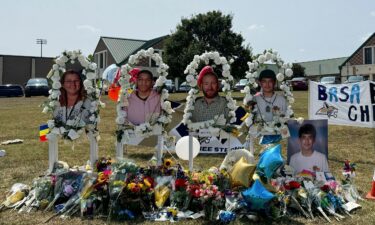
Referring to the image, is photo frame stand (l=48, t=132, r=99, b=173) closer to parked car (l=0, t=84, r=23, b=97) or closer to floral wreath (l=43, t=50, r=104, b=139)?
floral wreath (l=43, t=50, r=104, b=139)

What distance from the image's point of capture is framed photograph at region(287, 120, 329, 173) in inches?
248

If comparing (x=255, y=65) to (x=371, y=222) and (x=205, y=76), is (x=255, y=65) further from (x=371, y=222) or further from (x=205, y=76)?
(x=371, y=222)

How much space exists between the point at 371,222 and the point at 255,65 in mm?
3032

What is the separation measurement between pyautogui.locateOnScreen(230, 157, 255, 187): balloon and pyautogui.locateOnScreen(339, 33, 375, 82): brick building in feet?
141

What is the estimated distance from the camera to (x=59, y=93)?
21.0 ft

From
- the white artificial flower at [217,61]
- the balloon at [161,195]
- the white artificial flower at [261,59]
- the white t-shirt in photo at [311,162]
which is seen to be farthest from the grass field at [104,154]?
the white artificial flower at [261,59]

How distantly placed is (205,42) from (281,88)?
2243 centimetres

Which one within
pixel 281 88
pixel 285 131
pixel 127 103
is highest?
pixel 281 88

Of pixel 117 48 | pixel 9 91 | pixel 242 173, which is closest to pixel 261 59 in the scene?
pixel 242 173

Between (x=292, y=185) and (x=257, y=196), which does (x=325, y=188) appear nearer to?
(x=292, y=185)

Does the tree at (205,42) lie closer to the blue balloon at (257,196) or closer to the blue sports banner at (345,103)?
the blue sports banner at (345,103)

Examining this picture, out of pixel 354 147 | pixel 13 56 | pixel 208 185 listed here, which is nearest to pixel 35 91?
pixel 13 56

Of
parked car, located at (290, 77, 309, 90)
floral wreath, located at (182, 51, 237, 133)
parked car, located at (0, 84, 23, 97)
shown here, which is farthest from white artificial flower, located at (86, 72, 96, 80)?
parked car, located at (290, 77, 309, 90)

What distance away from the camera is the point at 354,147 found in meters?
10.4
